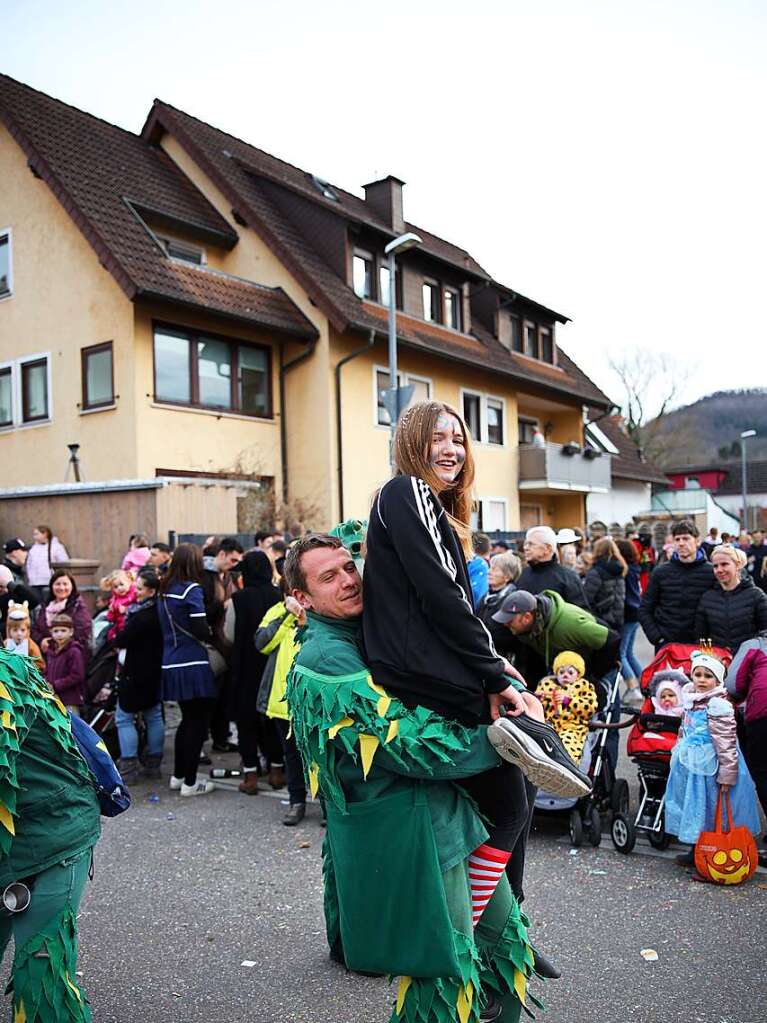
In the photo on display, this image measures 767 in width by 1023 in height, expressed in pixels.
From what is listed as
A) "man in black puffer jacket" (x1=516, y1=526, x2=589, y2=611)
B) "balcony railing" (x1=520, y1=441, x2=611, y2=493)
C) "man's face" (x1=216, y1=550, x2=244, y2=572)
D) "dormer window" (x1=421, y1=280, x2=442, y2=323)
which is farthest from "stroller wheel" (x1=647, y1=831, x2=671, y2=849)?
"balcony railing" (x1=520, y1=441, x2=611, y2=493)

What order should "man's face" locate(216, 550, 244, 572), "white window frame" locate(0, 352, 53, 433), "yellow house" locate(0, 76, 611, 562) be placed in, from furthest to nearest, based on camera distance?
"white window frame" locate(0, 352, 53, 433)
"yellow house" locate(0, 76, 611, 562)
"man's face" locate(216, 550, 244, 572)

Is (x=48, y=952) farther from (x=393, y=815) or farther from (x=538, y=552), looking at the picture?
(x=538, y=552)

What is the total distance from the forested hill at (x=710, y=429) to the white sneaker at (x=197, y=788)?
4987 cm

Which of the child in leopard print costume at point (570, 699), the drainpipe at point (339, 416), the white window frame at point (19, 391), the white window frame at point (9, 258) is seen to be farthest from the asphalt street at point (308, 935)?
the white window frame at point (9, 258)

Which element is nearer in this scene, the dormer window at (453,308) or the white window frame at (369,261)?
the white window frame at (369,261)

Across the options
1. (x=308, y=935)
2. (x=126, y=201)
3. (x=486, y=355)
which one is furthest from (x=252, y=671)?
(x=486, y=355)

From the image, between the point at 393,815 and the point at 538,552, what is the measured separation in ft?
15.5

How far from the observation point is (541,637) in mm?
6031

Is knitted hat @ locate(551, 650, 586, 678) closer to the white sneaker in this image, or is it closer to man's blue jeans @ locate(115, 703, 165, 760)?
the white sneaker

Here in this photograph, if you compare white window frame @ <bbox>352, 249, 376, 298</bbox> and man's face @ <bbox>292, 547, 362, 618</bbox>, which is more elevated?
white window frame @ <bbox>352, 249, 376, 298</bbox>

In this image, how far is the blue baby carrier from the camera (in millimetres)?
3086

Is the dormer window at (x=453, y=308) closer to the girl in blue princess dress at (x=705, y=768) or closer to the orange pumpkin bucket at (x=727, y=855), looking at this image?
the girl in blue princess dress at (x=705, y=768)

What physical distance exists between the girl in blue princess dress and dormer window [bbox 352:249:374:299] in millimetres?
16850

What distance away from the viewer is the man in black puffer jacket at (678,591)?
7.59 meters
